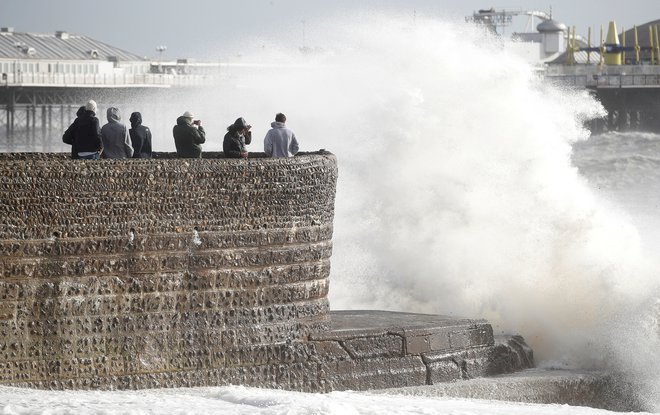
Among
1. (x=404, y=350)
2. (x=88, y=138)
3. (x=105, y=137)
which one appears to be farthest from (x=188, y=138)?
(x=404, y=350)

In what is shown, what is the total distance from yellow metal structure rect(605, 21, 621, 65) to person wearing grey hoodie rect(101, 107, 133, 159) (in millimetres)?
98355

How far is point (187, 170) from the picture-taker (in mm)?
11758

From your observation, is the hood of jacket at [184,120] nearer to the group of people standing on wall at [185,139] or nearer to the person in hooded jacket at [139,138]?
the group of people standing on wall at [185,139]

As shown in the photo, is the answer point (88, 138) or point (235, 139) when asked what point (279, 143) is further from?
point (88, 138)

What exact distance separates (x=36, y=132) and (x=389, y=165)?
56244 millimetres

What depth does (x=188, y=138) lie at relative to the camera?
13.2 m

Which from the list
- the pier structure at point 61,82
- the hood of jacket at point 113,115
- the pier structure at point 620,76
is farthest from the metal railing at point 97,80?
the hood of jacket at point 113,115

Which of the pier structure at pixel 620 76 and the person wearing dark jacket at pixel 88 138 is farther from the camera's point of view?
the pier structure at pixel 620 76

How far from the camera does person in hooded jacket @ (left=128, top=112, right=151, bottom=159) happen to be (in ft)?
43.2

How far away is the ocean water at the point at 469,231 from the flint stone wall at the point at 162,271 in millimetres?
297

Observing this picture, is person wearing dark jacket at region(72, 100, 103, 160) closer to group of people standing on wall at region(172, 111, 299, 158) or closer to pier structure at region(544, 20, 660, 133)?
group of people standing on wall at region(172, 111, 299, 158)

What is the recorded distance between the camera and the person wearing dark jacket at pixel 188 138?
13.2 meters

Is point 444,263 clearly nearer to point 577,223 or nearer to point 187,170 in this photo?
point 577,223

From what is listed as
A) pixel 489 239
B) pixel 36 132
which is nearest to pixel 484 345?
pixel 489 239
